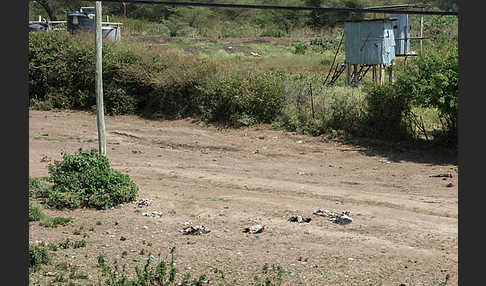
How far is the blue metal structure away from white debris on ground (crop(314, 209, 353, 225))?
46.8ft

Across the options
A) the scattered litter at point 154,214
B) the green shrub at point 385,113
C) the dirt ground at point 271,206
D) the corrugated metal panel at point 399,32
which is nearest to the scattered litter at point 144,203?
the dirt ground at point 271,206

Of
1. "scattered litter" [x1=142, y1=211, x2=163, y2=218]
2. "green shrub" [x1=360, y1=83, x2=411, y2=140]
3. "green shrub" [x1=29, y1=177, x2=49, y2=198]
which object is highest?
"green shrub" [x1=360, y1=83, x2=411, y2=140]

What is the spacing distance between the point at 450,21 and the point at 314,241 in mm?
39392

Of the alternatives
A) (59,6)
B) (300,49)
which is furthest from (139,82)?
(59,6)

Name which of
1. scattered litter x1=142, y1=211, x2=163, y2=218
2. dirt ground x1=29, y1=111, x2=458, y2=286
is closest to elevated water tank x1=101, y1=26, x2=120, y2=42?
dirt ground x1=29, y1=111, x2=458, y2=286

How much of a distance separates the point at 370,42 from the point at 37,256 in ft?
61.3

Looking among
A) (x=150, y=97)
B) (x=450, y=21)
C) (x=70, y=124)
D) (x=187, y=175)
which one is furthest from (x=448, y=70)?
(x=450, y=21)

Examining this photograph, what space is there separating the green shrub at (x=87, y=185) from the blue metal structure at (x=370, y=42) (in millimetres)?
15081

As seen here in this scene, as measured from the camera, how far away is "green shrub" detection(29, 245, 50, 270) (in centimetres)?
743

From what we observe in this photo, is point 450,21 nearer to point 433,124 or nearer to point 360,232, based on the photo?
point 433,124

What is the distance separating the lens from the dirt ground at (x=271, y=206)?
25.5ft

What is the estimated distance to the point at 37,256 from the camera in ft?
24.4

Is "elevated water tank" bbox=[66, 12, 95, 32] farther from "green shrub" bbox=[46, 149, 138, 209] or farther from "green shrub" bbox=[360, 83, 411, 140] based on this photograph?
"green shrub" bbox=[46, 149, 138, 209]

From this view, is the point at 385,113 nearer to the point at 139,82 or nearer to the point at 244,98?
the point at 244,98
